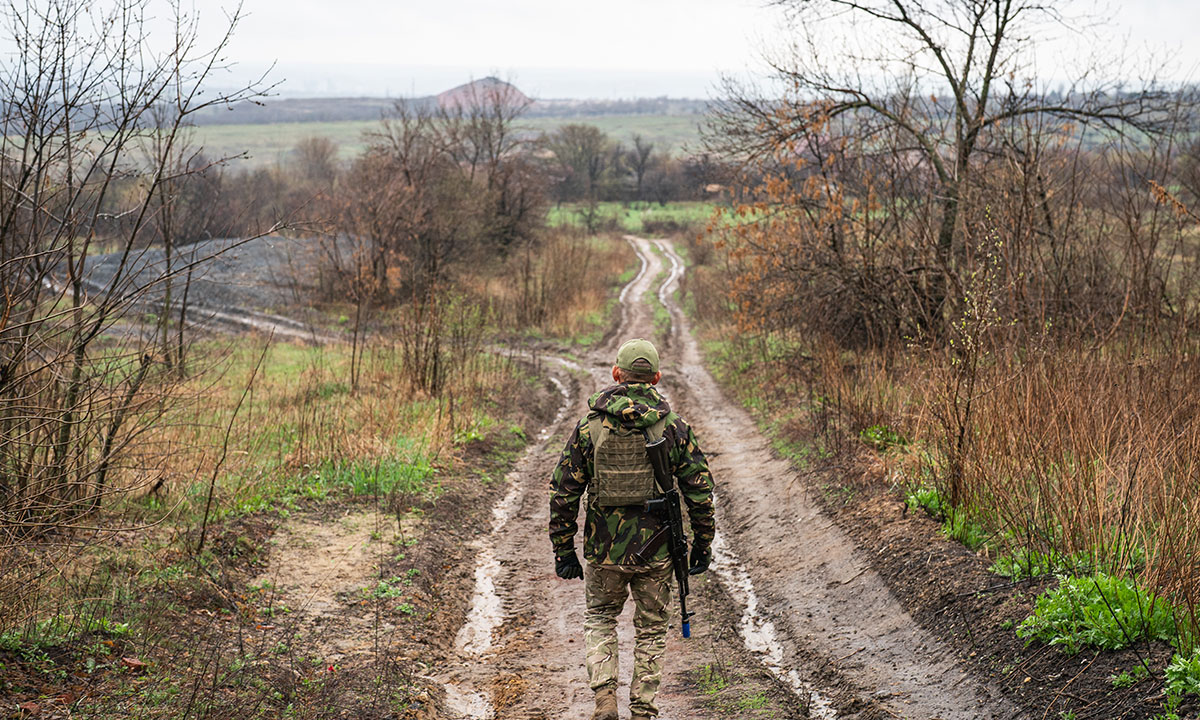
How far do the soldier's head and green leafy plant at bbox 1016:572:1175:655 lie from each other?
241cm

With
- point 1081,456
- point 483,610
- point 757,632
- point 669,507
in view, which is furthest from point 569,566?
point 1081,456

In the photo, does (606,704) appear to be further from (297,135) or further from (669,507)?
(297,135)

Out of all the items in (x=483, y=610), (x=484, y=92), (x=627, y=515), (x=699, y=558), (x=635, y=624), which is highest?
(x=484, y=92)

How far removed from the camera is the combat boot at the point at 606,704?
4662 mm

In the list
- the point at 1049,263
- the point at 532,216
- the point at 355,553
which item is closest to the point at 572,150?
the point at 532,216

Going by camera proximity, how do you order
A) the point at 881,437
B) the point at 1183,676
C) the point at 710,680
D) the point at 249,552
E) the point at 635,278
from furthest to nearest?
the point at 635,278 < the point at 881,437 < the point at 249,552 < the point at 710,680 < the point at 1183,676

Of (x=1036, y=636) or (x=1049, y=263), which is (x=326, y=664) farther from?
(x=1049, y=263)

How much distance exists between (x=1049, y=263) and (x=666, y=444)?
8.91m

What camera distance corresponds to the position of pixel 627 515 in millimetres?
4941

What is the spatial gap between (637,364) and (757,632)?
8.25 feet

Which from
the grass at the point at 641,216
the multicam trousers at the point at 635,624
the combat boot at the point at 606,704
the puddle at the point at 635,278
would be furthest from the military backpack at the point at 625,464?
the grass at the point at 641,216

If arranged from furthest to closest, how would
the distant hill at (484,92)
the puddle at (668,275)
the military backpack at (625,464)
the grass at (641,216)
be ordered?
the grass at (641,216) < the distant hill at (484,92) < the puddle at (668,275) < the military backpack at (625,464)

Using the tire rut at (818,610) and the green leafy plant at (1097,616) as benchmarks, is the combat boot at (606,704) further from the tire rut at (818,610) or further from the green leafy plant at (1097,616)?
the green leafy plant at (1097,616)

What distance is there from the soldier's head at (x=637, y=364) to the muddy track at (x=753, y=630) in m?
1.93
